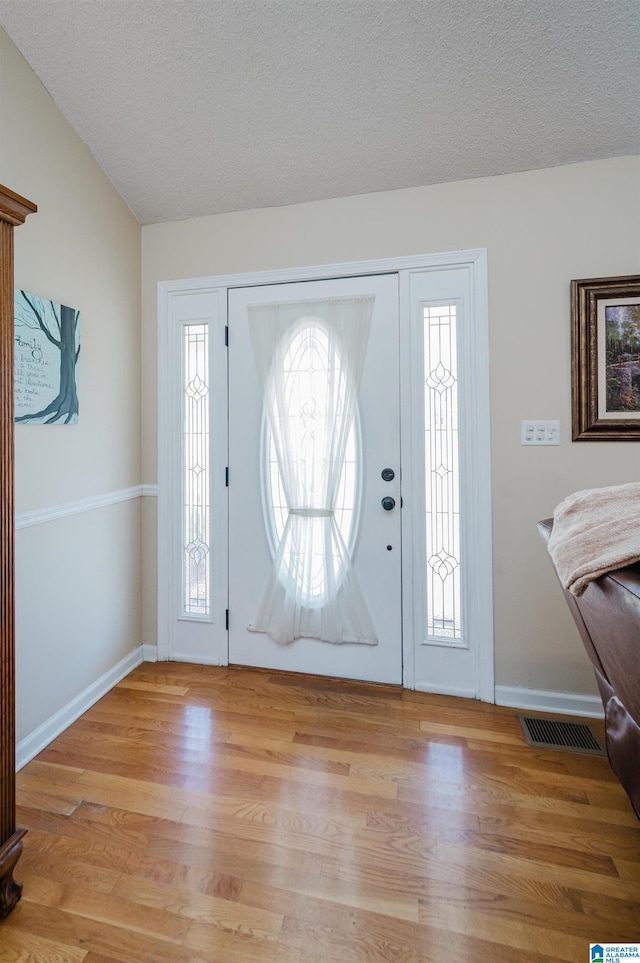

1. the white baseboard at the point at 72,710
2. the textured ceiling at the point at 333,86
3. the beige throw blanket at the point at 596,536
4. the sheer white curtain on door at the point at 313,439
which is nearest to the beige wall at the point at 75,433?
the white baseboard at the point at 72,710

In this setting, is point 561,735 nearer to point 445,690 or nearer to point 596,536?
point 445,690

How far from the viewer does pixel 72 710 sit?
2068mm

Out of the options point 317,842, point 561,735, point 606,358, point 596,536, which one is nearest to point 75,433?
point 317,842

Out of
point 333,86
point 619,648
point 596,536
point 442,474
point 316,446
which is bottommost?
point 619,648

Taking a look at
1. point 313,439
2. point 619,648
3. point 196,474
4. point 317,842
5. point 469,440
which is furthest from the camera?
point 196,474

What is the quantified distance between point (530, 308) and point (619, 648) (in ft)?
5.26

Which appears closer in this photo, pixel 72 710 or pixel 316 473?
pixel 72 710

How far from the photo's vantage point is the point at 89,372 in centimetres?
219

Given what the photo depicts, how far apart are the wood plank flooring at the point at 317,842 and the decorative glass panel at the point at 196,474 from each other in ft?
2.10

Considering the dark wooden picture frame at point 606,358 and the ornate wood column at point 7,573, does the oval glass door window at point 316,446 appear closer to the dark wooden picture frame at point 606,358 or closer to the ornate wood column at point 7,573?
the dark wooden picture frame at point 606,358

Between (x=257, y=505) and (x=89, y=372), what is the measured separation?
1.02 meters

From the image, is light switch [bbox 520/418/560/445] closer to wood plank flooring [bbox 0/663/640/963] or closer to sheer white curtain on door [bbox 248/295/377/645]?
sheer white curtain on door [bbox 248/295/377/645]

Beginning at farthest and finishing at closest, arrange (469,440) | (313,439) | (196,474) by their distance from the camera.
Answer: (196,474), (313,439), (469,440)

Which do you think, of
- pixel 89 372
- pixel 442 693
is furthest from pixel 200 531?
pixel 442 693
